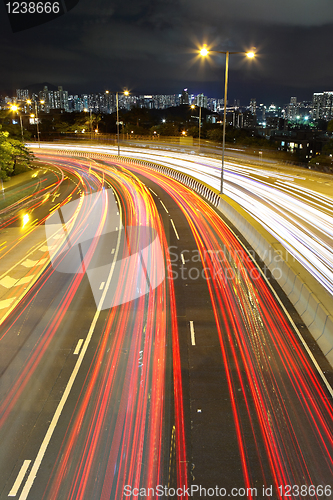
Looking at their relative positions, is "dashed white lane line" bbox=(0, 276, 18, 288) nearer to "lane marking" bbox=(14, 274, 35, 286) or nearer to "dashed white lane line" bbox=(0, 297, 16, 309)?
"lane marking" bbox=(14, 274, 35, 286)

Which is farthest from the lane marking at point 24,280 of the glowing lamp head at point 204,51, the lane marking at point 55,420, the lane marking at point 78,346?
the glowing lamp head at point 204,51

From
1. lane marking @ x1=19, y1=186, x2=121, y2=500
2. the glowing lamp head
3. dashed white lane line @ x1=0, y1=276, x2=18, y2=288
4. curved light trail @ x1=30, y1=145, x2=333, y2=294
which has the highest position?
the glowing lamp head

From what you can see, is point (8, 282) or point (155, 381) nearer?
point (155, 381)

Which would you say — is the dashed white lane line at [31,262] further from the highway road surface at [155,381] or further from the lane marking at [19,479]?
the lane marking at [19,479]

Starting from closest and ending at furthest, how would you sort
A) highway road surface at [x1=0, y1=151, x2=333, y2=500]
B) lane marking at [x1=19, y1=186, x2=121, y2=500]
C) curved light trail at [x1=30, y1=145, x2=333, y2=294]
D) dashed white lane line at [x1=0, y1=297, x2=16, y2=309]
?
lane marking at [x1=19, y1=186, x2=121, y2=500] → highway road surface at [x1=0, y1=151, x2=333, y2=500] → dashed white lane line at [x1=0, y1=297, x2=16, y2=309] → curved light trail at [x1=30, y1=145, x2=333, y2=294]

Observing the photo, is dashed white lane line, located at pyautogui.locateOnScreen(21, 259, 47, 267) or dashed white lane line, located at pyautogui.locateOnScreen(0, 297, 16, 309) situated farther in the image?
dashed white lane line, located at pyautogui.locateOnScreen(21, 259, 47, 267)

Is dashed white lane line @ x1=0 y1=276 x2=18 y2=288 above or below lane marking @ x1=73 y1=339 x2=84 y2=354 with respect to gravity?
above

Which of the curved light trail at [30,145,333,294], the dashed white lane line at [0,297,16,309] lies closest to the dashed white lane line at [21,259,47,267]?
the dashed white lane line at [0,297,16,309]

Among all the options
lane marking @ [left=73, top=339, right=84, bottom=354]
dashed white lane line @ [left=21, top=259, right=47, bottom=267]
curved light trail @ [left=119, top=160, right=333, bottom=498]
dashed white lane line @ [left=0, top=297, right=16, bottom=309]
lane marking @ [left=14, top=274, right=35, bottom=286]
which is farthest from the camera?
dashed white lane line @ [left=21, top=259, right=47, bottom=267]

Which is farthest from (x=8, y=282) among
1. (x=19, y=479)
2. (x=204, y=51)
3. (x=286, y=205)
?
(x=286, y=205)

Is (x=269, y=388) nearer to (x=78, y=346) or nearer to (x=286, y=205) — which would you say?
(x=78, y=346)

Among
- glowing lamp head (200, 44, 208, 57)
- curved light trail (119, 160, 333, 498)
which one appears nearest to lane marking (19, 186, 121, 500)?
curved light trail (119, 160, 333, 498)

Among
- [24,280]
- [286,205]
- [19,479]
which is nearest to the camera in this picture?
[19,479]

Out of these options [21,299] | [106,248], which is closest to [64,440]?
[21,299]
